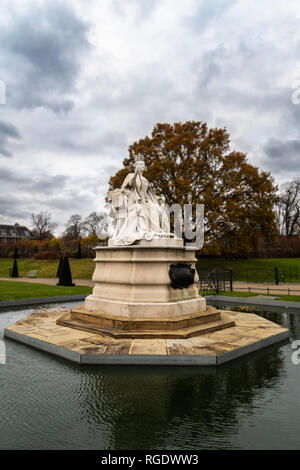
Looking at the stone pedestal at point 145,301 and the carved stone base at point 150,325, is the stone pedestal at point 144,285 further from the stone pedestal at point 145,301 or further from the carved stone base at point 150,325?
the carved stone base at point 150,325

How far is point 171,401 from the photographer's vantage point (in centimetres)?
417

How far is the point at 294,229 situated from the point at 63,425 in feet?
182

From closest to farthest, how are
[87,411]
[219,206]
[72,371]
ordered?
[87,411] → [72,371] → [219,206]

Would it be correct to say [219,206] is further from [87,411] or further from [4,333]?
[87,411]

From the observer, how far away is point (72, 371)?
5.31 metres

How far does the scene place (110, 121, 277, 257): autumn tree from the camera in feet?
83.4

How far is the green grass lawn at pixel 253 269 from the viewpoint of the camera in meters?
25.1

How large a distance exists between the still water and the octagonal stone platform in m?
0.19

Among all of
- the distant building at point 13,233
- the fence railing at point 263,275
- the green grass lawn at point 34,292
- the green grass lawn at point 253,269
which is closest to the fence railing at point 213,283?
the fence railing at point 263,275

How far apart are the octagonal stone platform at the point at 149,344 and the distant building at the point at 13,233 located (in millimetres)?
94701

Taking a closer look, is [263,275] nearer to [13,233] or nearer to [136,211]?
[136,211]

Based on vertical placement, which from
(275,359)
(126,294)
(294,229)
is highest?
(294,229)

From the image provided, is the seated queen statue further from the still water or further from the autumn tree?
the autumn tree
